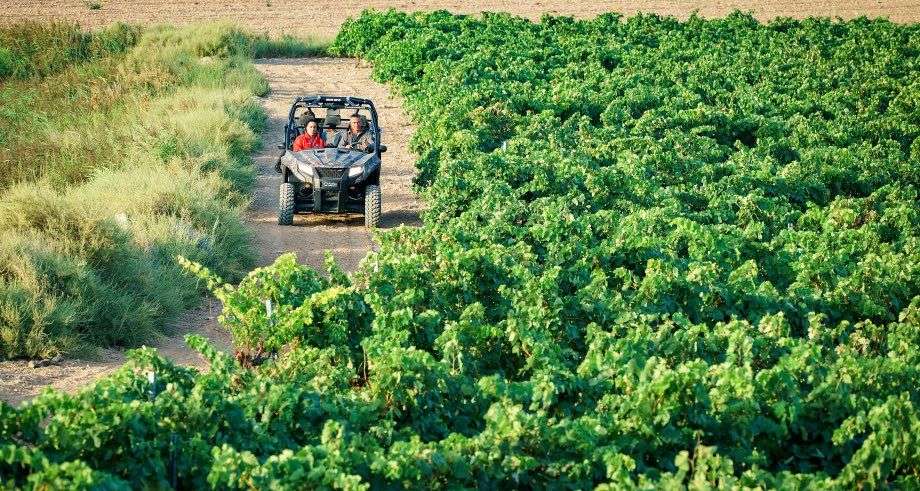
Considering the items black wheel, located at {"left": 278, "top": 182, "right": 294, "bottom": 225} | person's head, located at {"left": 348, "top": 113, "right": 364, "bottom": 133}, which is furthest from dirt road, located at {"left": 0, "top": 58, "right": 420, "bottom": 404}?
person's head, located at {"left": 348, "top": 113, "right": 364, "bottom": 133}

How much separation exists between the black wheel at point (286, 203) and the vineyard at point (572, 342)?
6.74ft

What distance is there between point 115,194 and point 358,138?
3547 mm

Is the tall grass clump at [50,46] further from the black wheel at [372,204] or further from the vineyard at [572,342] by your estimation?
the black wheel at [372,204]

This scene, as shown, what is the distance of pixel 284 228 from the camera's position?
16688 mm

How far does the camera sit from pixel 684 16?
43.6 m

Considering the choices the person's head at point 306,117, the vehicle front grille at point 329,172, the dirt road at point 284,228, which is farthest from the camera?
the person's head at point 306,117

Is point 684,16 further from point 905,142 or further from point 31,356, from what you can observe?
point 31,356

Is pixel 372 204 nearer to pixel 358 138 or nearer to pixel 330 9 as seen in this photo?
pixel 358 138

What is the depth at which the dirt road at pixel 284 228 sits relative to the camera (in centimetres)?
1135

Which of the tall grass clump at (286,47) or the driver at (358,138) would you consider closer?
the driver at (358,138)

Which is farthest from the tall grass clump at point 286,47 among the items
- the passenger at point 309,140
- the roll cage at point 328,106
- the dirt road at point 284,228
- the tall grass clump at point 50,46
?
the passenger at point 309,140

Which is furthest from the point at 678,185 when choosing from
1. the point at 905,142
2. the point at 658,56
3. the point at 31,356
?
the point at 658,56

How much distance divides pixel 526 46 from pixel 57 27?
12226mm

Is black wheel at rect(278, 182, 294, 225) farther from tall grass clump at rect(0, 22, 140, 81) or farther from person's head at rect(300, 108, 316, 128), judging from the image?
tall grass clump at rect(0, 22, 140, 81)
